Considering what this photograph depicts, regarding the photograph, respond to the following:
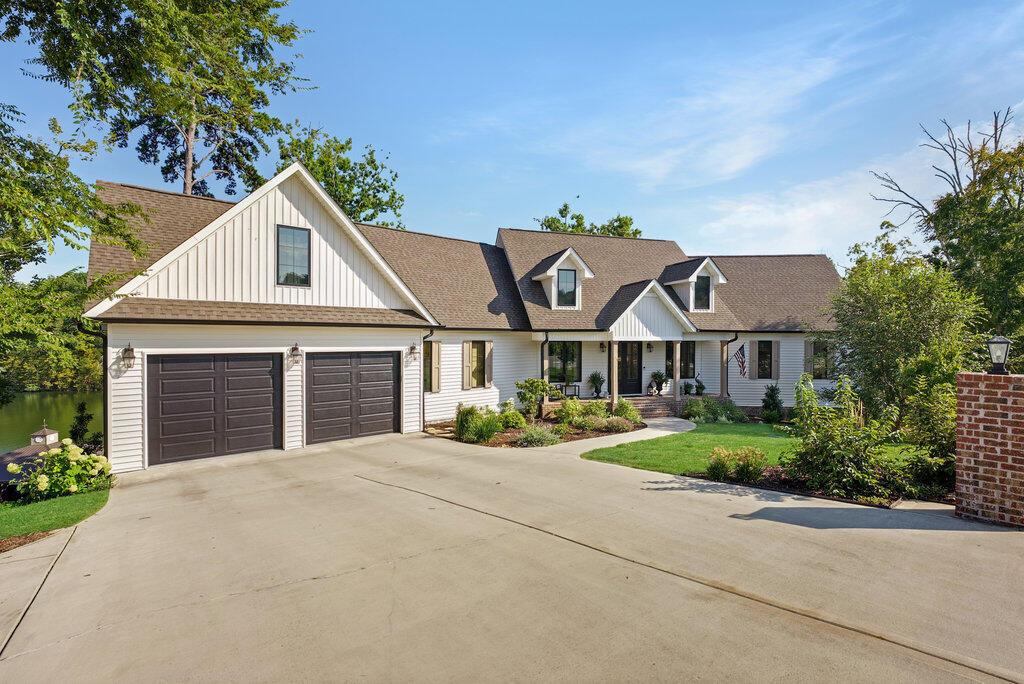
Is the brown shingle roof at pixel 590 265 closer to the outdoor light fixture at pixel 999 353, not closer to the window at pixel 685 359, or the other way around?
the window at pixel 685 359

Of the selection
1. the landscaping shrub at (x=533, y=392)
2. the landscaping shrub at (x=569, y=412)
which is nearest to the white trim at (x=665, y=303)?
the landscaping shrub at (x=569, y=412)

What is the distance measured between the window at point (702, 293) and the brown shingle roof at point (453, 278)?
831cm

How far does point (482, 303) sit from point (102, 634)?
15501 mm

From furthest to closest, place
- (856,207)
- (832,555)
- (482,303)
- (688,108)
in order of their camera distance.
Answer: (856,207)
(482,303)
(688,108)
(832,555)

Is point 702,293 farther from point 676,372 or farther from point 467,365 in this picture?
point 467,365

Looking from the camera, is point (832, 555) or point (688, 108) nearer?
point (832, 555)

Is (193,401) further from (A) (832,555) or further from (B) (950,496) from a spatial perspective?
(B) (950,496)

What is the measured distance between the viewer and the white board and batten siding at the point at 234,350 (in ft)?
34.7

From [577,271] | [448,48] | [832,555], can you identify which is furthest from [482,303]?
[832,555]

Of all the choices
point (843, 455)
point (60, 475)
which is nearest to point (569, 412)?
point (843, 455)

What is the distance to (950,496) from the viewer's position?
26.7ft

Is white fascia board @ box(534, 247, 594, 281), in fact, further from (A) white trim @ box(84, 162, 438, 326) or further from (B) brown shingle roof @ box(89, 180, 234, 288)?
(B) brown shingle roof @ box(89, 180, 234, 288)

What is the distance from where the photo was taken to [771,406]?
20.4m

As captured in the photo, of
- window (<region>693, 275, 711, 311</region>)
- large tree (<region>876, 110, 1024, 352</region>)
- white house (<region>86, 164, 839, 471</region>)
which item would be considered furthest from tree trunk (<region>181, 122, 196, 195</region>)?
large tree (<region>876, 110, 1024, 352</region>)
